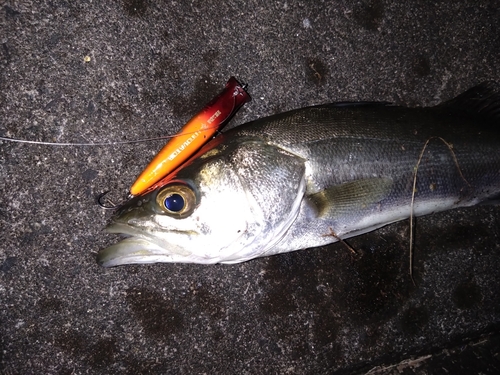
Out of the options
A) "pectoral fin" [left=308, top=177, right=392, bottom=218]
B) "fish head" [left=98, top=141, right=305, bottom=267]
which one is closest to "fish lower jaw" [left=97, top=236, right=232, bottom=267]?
"fish head" [left=98, top=141, right=305, bottom=267]

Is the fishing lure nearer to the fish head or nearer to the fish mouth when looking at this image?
the fish head

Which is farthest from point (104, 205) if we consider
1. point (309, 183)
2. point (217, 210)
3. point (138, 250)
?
point (309, 183)

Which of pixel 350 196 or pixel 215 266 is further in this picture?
pixel 215 266

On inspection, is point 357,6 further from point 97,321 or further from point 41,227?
point 97,321

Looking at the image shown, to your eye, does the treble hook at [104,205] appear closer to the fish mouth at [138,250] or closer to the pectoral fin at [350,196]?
the fish mouth at [138,250]

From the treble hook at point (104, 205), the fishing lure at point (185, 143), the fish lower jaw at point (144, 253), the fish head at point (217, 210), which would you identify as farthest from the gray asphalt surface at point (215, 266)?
the fish head at point (217, 210)

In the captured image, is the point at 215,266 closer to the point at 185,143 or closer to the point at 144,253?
the point at 144,253

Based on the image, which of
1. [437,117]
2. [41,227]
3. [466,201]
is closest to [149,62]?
[41,227]
